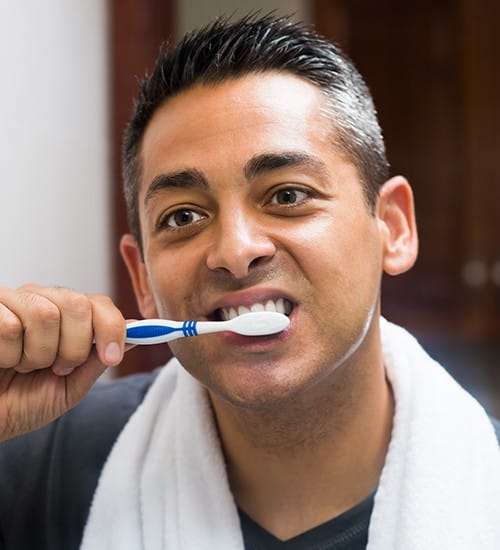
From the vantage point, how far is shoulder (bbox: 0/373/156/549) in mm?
862

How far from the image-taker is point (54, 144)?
1213mm

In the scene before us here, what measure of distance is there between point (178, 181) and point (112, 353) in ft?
0.71

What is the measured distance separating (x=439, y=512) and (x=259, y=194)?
39cm

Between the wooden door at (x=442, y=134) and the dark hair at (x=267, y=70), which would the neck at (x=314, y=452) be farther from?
the wooden door at (x=442, y=134)

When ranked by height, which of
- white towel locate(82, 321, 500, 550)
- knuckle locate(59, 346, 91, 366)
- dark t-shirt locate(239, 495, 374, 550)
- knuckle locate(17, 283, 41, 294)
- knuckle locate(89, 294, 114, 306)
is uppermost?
knuckle locate(17, 283, 41, 294)

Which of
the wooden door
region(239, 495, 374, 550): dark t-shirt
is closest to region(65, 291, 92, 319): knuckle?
region(239, 495, 374, 550): dark t-shirt

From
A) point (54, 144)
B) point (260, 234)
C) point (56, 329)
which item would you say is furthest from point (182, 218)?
point (54, 144)

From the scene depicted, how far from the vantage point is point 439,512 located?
0.74 m

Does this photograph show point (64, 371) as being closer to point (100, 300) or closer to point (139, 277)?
point (100, 300)

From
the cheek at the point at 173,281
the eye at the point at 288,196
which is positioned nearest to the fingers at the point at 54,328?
the cheek at the point at 173,281

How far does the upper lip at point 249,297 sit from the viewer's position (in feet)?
2.37

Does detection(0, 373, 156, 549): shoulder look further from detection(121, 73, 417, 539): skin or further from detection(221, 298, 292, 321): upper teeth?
detection(221, 298, 292, 321): upper teeth

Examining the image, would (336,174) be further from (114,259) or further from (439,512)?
(114,259)

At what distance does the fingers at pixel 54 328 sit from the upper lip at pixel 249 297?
12 cm
